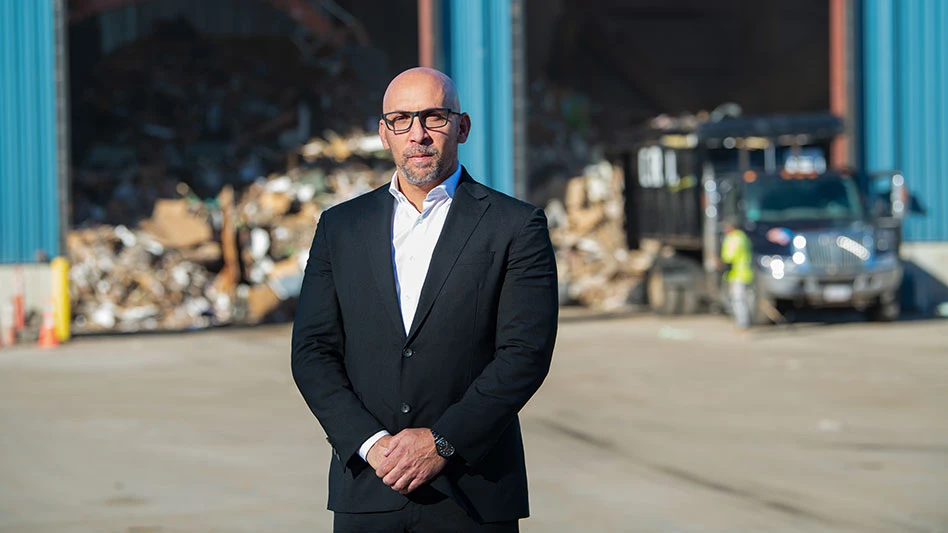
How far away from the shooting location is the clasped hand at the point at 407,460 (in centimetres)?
372

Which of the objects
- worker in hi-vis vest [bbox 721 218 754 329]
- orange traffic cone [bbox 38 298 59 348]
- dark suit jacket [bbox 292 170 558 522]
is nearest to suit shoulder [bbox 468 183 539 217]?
dark suit jacket [bbox 292 170 558 522]

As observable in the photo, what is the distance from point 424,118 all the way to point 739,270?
1470cm

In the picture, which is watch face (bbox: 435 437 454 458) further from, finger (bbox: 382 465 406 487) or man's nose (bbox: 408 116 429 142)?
man's nose (bbox: 408 116 429 142)

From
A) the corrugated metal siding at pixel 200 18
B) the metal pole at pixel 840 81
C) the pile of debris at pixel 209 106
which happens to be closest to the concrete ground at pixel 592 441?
the metal pole at pixel 840 81

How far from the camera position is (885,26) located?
23078 mm

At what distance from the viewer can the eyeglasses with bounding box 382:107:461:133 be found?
12.9ft

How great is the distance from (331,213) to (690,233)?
18257mm

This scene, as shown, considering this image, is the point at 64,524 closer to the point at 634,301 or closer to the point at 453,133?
the point at 453,133

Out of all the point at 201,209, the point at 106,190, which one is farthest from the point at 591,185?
the point at 106,190

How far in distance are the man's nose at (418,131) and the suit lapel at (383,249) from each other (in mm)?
253

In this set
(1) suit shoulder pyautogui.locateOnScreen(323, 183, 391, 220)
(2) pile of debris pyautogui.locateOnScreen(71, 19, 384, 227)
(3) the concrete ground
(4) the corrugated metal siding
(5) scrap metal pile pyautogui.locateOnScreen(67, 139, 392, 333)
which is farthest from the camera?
(4) the corrugated metal siding

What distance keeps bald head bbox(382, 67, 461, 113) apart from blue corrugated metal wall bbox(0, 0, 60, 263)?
17.4 m

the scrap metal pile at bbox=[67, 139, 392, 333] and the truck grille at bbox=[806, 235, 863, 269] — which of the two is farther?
the scrap metal pile at bbox=[67, 139, 392, 333]

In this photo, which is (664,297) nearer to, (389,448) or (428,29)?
(428,29)
